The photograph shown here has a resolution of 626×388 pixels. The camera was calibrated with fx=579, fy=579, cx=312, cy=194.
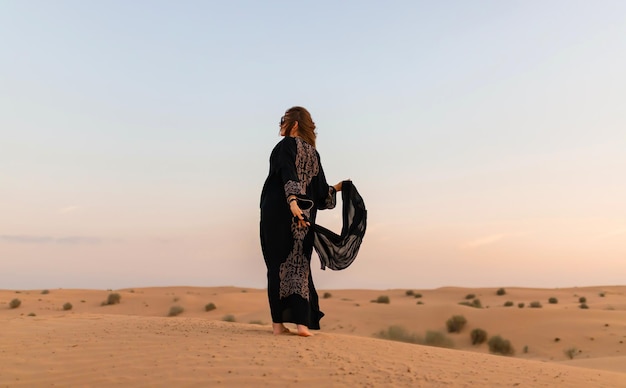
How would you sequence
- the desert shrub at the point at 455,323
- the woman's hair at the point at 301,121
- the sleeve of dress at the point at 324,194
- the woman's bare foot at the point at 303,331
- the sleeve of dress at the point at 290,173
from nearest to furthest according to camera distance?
the sleeve of dress at the point at 290,173
the woman's bare foot at the point at 303,331
the woman's hair at the point at 301,121
the sleeve of dress at the point at 324,194
the desert shrub at the point at 455,323

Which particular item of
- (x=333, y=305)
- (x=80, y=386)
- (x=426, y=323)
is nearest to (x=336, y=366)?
(x=80, y=386)

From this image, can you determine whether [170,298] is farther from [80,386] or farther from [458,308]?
[80,386]

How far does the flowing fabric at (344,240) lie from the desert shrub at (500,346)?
10.5 meters

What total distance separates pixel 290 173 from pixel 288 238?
32.6 inches

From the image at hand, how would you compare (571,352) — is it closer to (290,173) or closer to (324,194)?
(324,194)

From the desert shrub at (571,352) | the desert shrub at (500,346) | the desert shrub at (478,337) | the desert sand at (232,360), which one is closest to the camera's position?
the desert sand at (232,360)

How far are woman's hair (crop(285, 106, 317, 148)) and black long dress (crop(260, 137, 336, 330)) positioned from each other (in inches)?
5.2

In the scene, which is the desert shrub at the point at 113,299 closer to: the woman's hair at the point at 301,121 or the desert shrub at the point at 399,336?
the desert shrub at the point at 399,336

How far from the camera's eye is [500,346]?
16.6 m

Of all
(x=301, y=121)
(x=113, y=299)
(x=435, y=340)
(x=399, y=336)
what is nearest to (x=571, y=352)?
(x=435, y=340)

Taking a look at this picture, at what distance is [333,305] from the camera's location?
26078 mm

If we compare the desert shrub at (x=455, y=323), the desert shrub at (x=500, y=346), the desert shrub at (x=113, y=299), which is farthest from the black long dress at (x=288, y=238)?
the desert shrub at (x=113, y=299)

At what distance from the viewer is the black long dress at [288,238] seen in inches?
287

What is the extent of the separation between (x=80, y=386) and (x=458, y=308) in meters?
17.5
